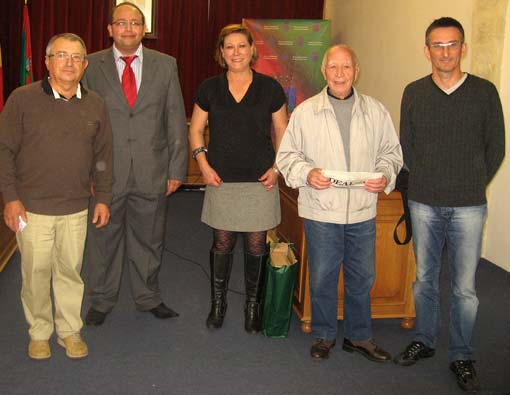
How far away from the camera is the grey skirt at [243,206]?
308 cm

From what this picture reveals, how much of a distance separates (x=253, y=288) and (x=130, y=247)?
2.46ft

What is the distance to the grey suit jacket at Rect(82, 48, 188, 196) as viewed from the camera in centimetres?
308

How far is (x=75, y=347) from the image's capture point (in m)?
2.91

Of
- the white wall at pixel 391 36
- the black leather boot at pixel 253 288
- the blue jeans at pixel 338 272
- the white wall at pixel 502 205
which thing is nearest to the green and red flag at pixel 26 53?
the white wall at pixel 391 36

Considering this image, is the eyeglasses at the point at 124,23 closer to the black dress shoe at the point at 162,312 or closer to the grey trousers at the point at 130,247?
the grey trousers at the point at 130,247

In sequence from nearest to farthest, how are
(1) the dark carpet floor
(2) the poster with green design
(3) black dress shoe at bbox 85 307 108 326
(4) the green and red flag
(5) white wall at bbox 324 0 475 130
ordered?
(1) the dark carpet floor → (3) black dress shoe at bbox 85 307 108 326 → (5) white wall at bbox 324 0 475 130 → (4) the green and red flag → (2) the poster with green design

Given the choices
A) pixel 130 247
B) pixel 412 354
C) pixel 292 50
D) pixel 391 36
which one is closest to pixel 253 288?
pixel 130 247

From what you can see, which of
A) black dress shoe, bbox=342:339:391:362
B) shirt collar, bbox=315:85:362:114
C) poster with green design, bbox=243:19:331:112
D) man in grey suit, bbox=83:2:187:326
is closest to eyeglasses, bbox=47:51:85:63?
man in grey suit, bbox=83:2:187:326

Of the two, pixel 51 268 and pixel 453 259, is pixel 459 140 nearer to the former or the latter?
pixel 453 259

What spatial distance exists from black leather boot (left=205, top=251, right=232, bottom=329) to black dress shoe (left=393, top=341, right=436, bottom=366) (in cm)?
97

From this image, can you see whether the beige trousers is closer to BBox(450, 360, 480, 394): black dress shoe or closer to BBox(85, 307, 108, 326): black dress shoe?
BBox(85, 307, 108, 326): black dress shoe

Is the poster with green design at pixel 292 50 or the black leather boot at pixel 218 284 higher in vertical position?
the poster with green design at pixel 292 50

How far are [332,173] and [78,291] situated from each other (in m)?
1.36

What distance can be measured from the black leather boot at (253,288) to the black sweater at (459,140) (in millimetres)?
960
